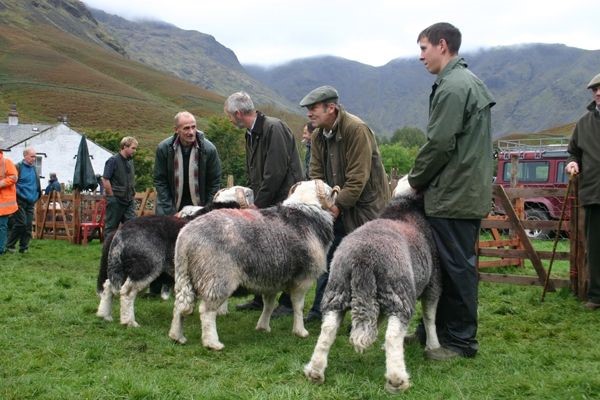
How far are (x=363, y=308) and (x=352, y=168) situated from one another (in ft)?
7.50

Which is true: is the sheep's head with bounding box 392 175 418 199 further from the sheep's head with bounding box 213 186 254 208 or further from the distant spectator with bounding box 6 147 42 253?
the distant spectator with bounding box 6 147 42 253

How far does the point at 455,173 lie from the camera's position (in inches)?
192

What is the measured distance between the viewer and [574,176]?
7.41 m

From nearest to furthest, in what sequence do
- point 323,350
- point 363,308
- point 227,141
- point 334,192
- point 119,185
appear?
1. point 363,308
2. point 323,350
3. point 334,192
4. point 119,185
5. point 227,141

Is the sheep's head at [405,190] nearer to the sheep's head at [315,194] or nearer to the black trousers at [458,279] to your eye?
the black trousers at [458,279]

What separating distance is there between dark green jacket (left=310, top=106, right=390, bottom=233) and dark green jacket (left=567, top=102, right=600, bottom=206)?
8.52ft

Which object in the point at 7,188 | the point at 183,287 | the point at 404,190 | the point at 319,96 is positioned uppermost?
the point at 319,96

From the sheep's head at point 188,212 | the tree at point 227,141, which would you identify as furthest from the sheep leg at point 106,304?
the tree at point 227,141

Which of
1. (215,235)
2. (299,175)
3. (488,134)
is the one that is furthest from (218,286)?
(488,134)

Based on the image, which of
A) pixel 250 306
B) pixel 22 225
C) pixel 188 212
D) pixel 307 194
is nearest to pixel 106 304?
pixel 188 212

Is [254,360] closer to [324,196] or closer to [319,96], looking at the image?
[324,196]

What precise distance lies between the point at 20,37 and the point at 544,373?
160m

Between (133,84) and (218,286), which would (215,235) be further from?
(133,84)

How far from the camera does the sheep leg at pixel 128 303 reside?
6430 millimetres
